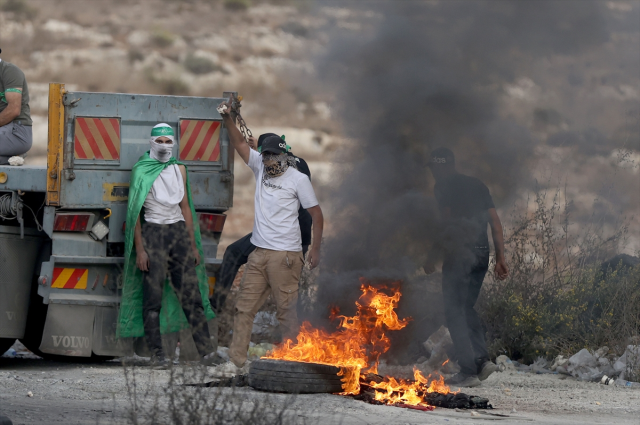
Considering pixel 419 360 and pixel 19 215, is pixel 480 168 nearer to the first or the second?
pixel 419 360

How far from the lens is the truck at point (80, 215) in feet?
23.1

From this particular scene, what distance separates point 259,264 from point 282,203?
536 mm

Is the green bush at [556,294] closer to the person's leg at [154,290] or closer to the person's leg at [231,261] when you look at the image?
the person's leg at [231,261]

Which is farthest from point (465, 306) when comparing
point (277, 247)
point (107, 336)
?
point (107, 336)

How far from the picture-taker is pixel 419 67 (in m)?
7.89

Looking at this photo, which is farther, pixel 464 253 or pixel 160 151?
pixel 464 253

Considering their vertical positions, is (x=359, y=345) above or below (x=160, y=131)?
below

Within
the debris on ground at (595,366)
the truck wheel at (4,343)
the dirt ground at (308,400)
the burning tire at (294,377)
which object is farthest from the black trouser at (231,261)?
the debris on ground at (595,366)

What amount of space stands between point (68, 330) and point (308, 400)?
2640mm

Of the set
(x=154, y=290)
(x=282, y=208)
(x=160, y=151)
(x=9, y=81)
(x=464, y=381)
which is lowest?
(x=464, y=381)

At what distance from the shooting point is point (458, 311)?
7168 mm

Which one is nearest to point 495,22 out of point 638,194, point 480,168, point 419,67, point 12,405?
point 419,67

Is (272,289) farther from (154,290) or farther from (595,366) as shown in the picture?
(595,366)

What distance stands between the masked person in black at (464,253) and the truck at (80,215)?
2.11 m
